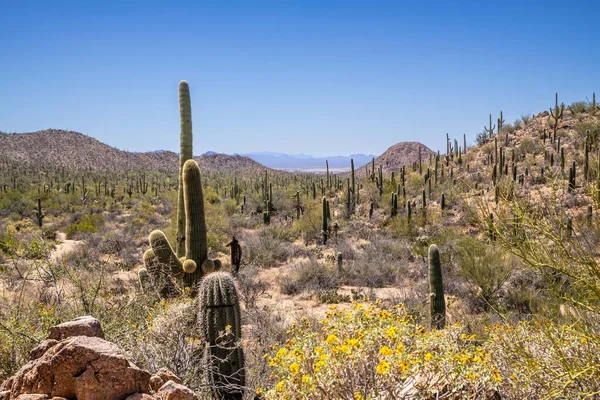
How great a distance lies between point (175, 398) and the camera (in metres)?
3.18

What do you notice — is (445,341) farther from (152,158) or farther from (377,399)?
(152,158)

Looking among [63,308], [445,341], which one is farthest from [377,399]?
[63,308]

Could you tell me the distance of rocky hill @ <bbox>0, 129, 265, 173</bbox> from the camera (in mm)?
63125

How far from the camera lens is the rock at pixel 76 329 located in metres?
3.65

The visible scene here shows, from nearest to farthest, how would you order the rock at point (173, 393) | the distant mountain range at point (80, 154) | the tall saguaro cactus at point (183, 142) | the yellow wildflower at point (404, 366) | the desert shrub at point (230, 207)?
the yellow wildflower at point (404, 366) → the rock at point (173, 393) → the tall saguaro cactus at point (183, 142) → the desert shrub at point (230, 207) → the distant mountain range at point (80, 154)

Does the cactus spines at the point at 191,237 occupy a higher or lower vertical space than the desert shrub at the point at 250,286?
higher

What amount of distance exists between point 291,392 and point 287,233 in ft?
57.5

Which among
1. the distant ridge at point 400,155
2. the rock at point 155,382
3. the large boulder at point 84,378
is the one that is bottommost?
the rock at point 155,382

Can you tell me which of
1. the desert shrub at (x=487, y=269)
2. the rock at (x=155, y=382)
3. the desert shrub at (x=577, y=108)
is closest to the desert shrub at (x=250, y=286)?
the desert shrub at (x=487, y=269)

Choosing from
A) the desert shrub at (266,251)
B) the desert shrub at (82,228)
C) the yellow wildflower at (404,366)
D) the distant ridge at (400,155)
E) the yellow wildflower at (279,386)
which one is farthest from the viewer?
the distant ridge at (400,155)

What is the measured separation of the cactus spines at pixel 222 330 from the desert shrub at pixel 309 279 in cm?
668

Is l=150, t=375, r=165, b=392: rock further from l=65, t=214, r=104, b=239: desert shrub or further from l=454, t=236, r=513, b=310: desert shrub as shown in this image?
l=65, t=214, r=104, b=239: desert shrub

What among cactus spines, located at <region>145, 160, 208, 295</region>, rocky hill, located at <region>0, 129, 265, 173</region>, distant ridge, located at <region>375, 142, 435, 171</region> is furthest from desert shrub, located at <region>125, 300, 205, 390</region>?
distant ridge, located at <region>375, 142, 435, 171</region>

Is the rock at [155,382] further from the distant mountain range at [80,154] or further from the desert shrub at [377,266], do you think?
the distant mountain range at [80,154]
